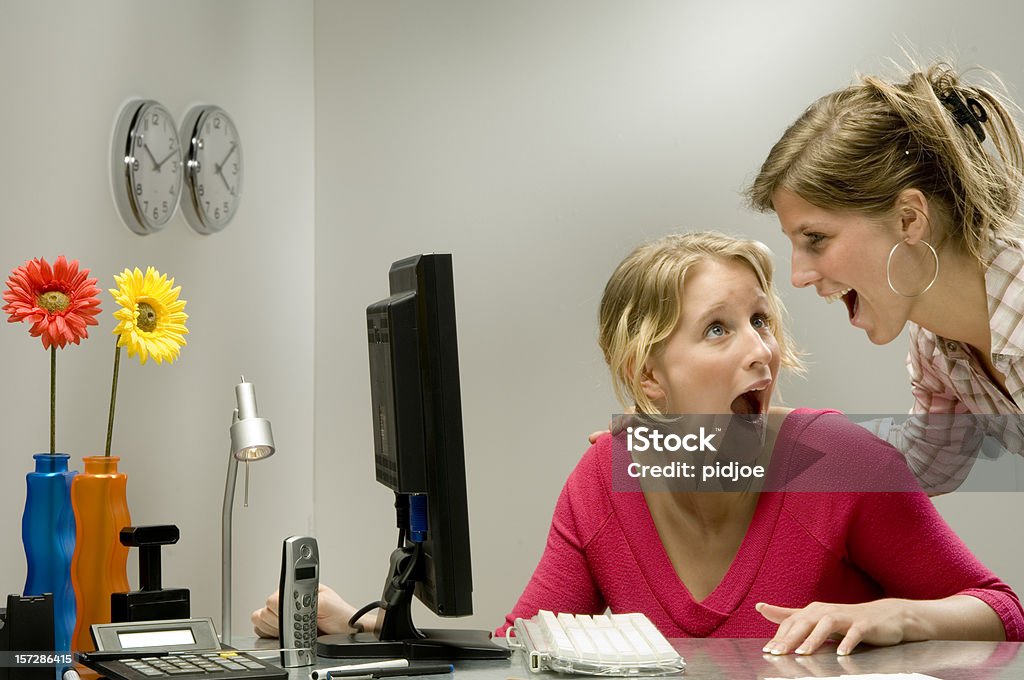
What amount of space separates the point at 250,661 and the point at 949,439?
4.83 ft

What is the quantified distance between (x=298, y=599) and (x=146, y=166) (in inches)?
50.3

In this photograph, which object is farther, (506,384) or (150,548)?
(506,384)

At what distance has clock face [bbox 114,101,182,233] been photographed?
7.27 feet

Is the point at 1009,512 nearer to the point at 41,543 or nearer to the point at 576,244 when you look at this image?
the point at 576,244

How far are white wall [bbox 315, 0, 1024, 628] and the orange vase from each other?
1527 mm

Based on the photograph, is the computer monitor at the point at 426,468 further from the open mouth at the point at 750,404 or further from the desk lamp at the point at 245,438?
the open mouth at the point at 750,404

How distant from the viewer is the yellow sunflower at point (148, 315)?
1627mm

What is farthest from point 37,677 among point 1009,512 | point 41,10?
point 1009,512

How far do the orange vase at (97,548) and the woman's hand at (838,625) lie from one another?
0.92 m

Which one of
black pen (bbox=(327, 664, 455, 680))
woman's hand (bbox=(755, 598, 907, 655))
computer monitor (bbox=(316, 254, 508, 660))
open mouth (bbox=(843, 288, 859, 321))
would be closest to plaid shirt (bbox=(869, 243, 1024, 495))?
open mouth (bbox=(843, 288, 859, 321))

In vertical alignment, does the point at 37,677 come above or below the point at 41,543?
below

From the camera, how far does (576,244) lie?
9.69 ft

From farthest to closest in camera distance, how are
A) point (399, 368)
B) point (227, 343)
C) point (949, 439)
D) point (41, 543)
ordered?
point (227, 343) → point (949, 439) → point (41, 543) → point (399, 368)

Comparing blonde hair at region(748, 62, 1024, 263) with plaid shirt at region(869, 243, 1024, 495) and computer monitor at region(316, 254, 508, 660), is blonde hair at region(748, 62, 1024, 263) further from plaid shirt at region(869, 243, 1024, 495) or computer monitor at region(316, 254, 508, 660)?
computer monitor at region(316, 254, 508, 660)
